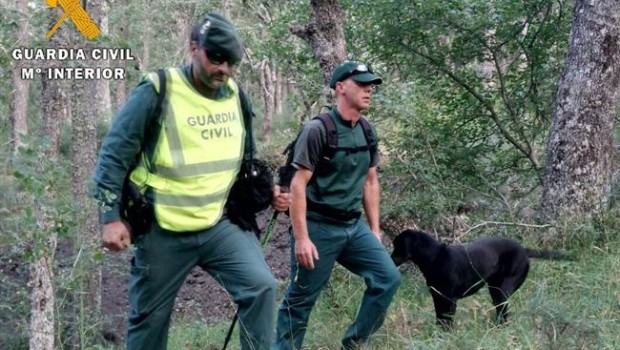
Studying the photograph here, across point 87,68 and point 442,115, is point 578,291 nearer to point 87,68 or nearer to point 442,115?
point 442,115

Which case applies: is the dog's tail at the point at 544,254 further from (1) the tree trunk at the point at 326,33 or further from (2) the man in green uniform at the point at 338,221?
(1) the tree trunk at the point at 326,33

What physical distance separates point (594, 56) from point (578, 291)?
8.49 feet

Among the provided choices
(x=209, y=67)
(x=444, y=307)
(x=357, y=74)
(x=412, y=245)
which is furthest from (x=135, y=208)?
(x=444, y=307)

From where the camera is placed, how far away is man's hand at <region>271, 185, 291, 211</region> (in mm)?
4855

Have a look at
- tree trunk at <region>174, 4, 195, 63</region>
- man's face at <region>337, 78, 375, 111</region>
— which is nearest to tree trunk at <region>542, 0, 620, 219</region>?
man's face at <region>337, 78, 375, 111</region>

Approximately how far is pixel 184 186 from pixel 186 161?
0.13 metres

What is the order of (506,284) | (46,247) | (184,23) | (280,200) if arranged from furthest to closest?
(184,23), (506,284), (46,247), (280,200)

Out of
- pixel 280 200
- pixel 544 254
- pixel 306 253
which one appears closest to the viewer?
pixel 280 200

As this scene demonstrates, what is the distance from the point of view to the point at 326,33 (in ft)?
26.9

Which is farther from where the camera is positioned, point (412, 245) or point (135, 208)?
point (412, 245)

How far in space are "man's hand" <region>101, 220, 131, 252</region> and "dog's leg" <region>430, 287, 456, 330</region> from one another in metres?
2.64

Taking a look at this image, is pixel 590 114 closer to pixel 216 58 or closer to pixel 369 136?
pixel 369 136

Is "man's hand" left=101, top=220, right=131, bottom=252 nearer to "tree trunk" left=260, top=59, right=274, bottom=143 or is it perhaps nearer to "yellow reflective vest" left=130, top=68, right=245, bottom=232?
"yellow reflective vest" left=130, top=68, right=245, bottom=232

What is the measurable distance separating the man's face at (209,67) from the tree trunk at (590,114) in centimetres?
480
